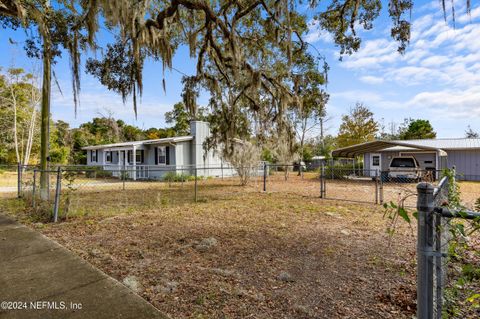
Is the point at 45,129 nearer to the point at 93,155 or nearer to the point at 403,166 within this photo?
the point at 403,166

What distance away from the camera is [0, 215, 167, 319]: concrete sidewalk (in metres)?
2.42

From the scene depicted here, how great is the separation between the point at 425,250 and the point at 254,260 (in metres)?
2.77

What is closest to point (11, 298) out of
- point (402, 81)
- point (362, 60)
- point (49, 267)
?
point (49, 267)

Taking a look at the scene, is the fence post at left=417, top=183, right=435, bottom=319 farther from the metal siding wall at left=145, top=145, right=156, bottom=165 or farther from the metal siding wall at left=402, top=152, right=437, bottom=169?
the metal siding wall at left=145, top=145, right=156, bottom=165

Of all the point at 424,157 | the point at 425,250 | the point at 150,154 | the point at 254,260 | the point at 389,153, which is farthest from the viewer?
the point at 150,154

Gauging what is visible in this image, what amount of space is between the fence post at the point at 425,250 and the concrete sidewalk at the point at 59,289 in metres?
2.03

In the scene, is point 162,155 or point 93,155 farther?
point 93,155

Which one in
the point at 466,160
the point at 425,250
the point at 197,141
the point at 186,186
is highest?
the point at 197,141

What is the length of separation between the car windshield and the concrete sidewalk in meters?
18.7

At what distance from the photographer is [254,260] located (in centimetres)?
383

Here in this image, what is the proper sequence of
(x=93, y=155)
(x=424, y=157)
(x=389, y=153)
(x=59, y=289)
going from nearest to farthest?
(x=59, y=289) < (x=424, y=157) < (x=389, y=153) < (x=93, y=155)

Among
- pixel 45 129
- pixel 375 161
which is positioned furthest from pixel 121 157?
pixel 375 161

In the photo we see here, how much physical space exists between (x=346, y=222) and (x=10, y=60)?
2750cm

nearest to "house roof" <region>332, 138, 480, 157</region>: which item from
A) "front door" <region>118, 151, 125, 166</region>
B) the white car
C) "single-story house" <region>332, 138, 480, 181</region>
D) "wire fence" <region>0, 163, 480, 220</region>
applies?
"single-story house" <region>332, 138, 480, 181</region>
